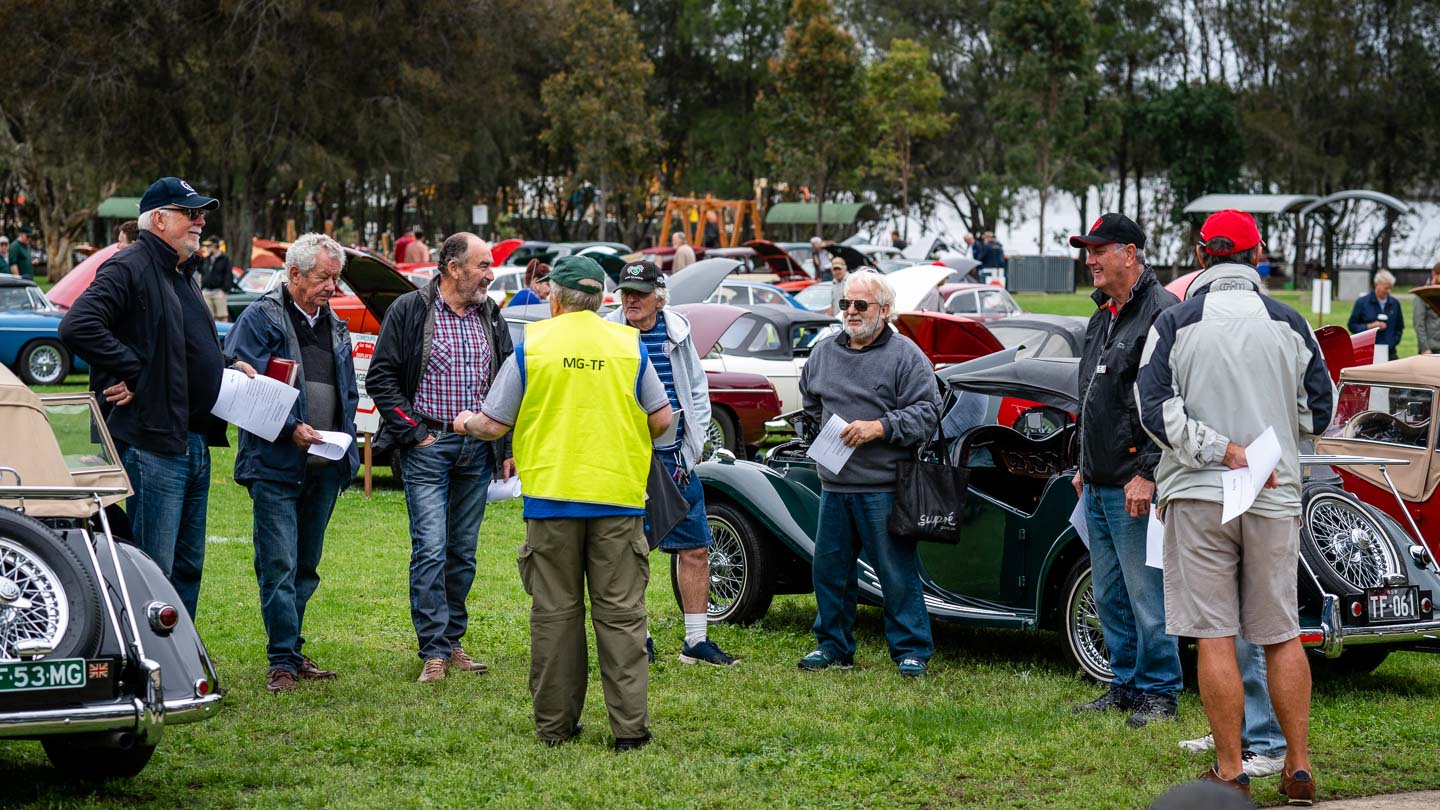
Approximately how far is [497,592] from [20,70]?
34.3 metres

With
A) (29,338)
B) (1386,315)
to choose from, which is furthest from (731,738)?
(1386,315)

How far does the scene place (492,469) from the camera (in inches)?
295

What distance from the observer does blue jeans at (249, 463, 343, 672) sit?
278 inches

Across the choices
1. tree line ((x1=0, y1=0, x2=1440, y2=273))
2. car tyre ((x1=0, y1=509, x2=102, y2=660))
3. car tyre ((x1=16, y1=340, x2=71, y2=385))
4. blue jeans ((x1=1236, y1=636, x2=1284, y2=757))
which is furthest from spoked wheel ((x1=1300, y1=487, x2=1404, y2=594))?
tree line ((x1=0, y1=0, x2=1440, y2=273))

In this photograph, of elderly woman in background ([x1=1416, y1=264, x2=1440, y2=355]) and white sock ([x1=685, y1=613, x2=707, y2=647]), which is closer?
white sock ([x1=685, y1=613, x2=707, y2=647])

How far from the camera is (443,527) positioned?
23.9ft

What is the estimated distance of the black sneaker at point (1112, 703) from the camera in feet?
22.1

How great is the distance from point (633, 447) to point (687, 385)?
4.80 feet

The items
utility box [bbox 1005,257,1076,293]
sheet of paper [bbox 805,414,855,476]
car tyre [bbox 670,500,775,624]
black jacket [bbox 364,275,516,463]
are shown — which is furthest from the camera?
utility box [bbox 1005,257,1076,293]

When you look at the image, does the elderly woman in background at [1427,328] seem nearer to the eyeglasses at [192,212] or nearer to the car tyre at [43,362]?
the eyeglasses at [192,212]

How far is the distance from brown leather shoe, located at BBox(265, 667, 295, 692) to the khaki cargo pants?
4.86ft

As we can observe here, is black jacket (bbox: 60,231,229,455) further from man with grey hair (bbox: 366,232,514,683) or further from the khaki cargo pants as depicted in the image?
the khaki cargo pants

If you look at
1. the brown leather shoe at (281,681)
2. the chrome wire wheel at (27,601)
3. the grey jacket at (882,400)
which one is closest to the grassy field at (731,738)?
the brown leather shoe at (281,681)

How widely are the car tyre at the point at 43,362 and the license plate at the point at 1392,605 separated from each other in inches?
752
